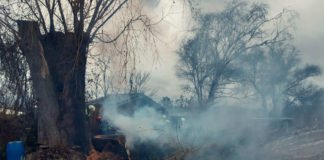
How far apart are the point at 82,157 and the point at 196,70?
92.7ft

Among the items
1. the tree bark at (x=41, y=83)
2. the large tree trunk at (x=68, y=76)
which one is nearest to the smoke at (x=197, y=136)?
the large tree trunk at (x=68, y=76)

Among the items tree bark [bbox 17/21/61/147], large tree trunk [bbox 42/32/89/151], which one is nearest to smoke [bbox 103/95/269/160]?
large tree trunk [bbox 42/32/89/151]

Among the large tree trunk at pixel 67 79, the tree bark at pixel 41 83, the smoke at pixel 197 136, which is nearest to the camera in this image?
the tree bark at pixel 41 83

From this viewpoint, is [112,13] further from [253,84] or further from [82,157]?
[253,84]

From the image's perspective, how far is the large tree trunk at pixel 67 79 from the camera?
420 inches

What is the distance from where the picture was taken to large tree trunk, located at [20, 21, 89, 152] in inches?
420

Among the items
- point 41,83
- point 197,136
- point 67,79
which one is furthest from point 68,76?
point 197,136

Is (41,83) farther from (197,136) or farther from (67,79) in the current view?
(197,136)

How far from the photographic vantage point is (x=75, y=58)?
1060cm

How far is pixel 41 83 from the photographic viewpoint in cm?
1043

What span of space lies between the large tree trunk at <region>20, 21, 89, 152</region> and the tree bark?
0.28 ft

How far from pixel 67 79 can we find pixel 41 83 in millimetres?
724

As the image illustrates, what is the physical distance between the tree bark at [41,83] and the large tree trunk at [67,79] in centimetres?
8

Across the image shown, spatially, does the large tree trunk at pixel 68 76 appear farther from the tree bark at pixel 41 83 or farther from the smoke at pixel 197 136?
the smoke at pixel 197 136
